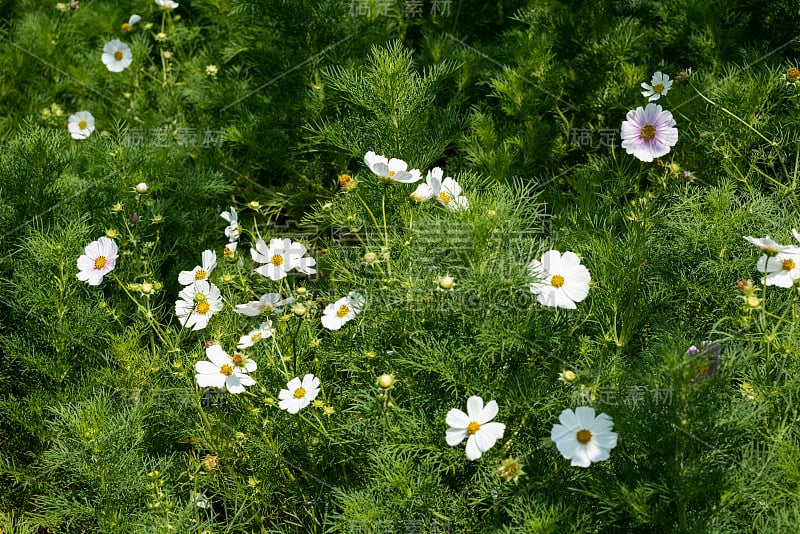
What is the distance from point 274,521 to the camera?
2.34 metres

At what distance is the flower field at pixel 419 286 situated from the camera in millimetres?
1837

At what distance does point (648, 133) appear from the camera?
7.44 feet

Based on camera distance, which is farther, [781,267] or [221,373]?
[221,373]

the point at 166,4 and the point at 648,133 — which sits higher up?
the point at 648,133

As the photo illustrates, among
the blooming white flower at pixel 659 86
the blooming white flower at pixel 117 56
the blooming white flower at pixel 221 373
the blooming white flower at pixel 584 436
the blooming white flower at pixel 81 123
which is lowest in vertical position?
the blooming white flower at pixel 81 123

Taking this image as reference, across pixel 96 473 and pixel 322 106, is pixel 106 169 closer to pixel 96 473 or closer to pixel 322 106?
pixel 322 106

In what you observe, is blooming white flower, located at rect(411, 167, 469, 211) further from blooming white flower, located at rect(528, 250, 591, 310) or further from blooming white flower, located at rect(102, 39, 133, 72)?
blooming white flower, located at rect(102, 39, 133, 72)

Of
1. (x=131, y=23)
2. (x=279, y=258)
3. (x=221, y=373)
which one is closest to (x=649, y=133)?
(x=279, y=258)

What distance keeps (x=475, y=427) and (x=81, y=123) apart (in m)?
2.49

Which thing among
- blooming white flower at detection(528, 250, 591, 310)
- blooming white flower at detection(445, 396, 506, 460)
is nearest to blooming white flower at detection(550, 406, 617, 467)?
blooming white flower at detection(445, 396, 506, 460)

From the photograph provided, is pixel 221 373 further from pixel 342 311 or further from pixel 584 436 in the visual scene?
pixel 584 436

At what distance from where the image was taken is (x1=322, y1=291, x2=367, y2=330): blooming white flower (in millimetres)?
2123

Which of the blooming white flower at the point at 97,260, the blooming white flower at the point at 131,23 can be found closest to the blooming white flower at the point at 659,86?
the blooming white flower at the point at 97,260

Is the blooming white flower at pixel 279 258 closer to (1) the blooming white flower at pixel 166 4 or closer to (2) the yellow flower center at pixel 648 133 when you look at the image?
(2) the yellow flower center at pixel 648 133
